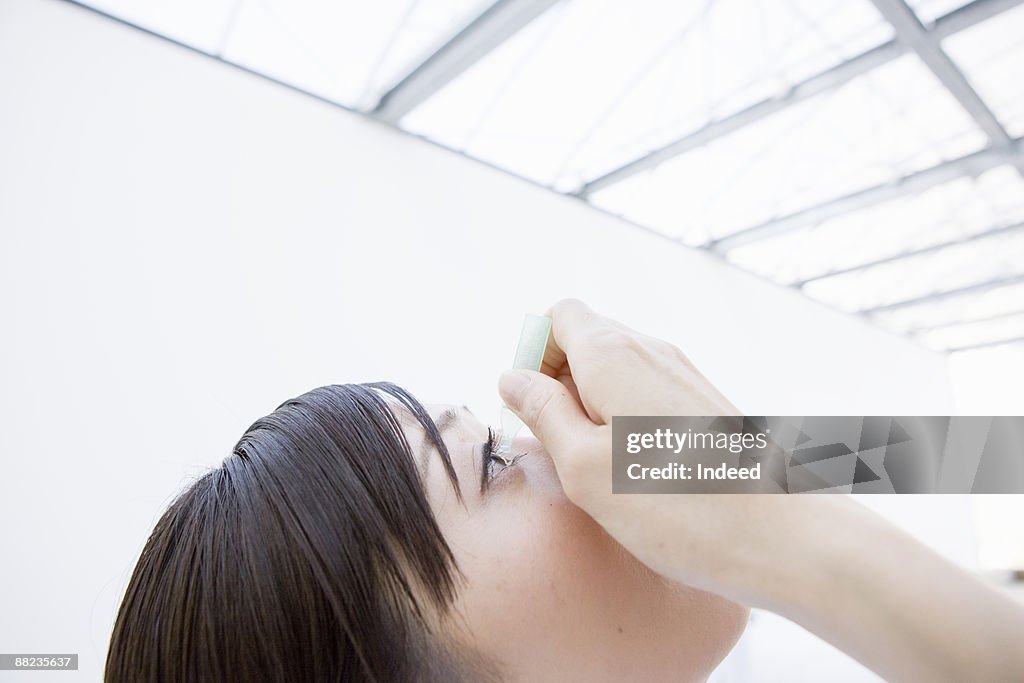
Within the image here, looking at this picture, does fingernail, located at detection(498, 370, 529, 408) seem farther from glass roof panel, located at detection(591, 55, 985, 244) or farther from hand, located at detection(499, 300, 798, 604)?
glass roof panel, located at detection(591, 55, 985, 244)

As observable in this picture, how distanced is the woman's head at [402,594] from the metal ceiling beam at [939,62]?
3.74 meters

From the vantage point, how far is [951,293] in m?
7.75

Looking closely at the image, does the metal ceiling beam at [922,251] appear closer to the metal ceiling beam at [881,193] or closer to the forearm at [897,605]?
the metal ceiling beam at [881,193]

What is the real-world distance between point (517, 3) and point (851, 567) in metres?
3.09

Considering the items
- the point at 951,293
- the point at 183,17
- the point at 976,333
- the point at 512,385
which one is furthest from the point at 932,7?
the point at 976,333

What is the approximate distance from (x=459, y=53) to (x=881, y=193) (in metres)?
3.69

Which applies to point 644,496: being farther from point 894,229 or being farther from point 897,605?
point 894,229

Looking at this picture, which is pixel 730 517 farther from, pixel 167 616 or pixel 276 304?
pixel 276 304

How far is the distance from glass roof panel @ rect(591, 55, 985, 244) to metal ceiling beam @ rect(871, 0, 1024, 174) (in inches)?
4.3

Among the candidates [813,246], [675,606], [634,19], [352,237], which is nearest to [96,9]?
[352,237]

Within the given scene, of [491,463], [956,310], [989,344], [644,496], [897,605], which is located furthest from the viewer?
[989,344]

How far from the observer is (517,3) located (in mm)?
3018

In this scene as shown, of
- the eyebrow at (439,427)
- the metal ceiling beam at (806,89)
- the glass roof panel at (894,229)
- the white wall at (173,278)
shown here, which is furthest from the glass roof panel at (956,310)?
the eyebrow at (439,427)

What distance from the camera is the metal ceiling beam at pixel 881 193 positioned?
4.53 metres
